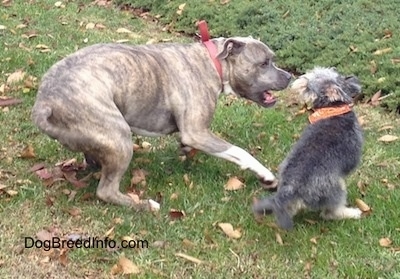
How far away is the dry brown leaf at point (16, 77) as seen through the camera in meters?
7.84

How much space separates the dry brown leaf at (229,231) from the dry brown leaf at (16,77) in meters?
3.47

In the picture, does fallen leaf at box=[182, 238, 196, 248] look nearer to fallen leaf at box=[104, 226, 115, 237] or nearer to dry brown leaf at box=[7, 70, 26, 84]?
fallen leaf at box=[104, 226, 115, 237]

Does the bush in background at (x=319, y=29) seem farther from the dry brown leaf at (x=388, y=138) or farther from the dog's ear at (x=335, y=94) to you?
the dog's ear at (x=335, y=94)

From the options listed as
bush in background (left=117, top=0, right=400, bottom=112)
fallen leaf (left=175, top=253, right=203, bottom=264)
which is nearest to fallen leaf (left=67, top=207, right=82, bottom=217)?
fallen leaf (left=175, top=253, right=203, bottom=264)

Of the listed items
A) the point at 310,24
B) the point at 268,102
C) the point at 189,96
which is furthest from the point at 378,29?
the point at 189,96

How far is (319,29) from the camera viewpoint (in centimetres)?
976

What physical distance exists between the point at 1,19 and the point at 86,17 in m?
1.50

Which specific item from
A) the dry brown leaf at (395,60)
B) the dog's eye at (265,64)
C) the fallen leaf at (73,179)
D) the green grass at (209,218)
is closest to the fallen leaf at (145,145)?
the green grass at (209,218)

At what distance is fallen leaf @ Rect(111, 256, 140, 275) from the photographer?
4695 millimetres

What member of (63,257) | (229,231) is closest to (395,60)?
(229,231)

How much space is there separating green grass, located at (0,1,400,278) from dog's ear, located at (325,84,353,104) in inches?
31.6

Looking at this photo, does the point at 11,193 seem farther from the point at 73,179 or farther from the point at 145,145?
the point at 145,145

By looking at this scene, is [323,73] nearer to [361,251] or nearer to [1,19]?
[361,251]

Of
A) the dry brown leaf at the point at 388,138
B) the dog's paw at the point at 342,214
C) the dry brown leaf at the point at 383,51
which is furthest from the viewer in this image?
the dry brown leaf at the point at 383,51
